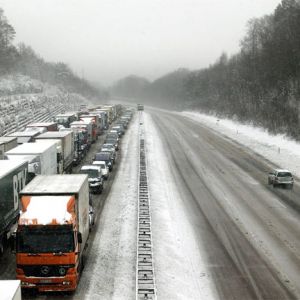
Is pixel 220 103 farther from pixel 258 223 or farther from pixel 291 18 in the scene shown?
pixel 258 223

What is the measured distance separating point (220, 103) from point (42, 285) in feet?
393

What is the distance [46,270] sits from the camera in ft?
59.6

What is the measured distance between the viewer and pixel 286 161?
51906 millimetres

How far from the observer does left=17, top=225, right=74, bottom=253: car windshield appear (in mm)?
18094

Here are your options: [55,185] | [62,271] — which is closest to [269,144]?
[55,185]

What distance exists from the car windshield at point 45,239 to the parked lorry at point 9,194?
11.8 feet

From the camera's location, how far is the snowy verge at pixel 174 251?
20.1m

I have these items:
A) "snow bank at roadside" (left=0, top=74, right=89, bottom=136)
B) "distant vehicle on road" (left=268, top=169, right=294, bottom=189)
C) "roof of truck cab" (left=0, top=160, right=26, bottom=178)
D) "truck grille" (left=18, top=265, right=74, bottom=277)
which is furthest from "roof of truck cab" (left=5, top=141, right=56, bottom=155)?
"snow bank at roadside" (left=0, top=74, right=89, bottom=136)

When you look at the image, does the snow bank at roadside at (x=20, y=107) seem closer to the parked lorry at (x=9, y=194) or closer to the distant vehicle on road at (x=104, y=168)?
the distant vehicle on road at (x=104, y=168)

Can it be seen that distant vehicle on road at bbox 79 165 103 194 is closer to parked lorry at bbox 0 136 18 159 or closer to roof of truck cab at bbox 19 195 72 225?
parked lorry at bbox 0 136 18 159

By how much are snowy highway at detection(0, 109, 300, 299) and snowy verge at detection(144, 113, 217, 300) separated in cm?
4

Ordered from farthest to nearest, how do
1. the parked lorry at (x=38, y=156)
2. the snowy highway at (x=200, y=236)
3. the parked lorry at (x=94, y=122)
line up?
1. the parked lorry at (x=94, y=122)
2. the parked lorry at (x=38, y=156)
3. the snowy highway at (x=200, y=236)

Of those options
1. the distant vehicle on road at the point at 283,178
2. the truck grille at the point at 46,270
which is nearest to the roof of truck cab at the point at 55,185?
the truck grille at the point at 46,270

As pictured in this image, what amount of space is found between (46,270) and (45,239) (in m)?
1.03
